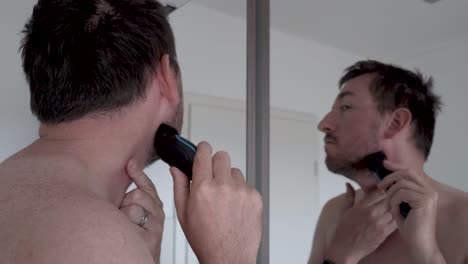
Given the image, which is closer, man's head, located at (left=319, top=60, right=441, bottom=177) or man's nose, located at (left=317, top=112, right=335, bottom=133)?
man's head, located at (left=319, top=60, right=441, bottom=177)

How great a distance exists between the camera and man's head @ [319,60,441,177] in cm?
81

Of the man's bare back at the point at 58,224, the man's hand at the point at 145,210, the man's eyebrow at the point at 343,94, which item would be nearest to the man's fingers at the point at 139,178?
the man's hand at the point at 145,210

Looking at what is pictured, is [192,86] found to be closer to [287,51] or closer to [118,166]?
[287,51]

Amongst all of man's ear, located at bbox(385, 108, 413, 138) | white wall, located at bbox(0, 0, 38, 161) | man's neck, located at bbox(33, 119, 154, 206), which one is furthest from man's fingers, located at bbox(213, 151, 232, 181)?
white wall, located at bbox(0, 0, 38, 161)

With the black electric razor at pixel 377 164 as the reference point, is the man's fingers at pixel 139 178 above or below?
above

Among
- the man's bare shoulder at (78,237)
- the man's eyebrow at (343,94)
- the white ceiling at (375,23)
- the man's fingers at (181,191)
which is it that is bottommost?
the man's fingers at (181,191)

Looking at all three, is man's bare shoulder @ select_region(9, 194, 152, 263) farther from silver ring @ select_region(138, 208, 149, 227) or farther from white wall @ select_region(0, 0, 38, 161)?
white wall @ select_region(0, 0, 38, 161)

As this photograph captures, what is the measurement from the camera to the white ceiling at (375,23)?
785mm

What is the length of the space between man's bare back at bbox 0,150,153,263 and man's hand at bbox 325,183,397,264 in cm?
57

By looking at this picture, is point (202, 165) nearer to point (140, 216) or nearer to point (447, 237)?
point (140, 216)

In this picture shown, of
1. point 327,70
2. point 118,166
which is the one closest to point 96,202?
point 118,166

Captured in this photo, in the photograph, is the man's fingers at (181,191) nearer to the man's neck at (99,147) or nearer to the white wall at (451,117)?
the man's neck at (99,147)

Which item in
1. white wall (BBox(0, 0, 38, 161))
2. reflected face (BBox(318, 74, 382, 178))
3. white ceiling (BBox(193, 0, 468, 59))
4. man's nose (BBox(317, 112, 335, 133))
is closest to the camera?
white ceiling (BBox(193, 0, 468, 59))

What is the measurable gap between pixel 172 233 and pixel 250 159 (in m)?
0.56
